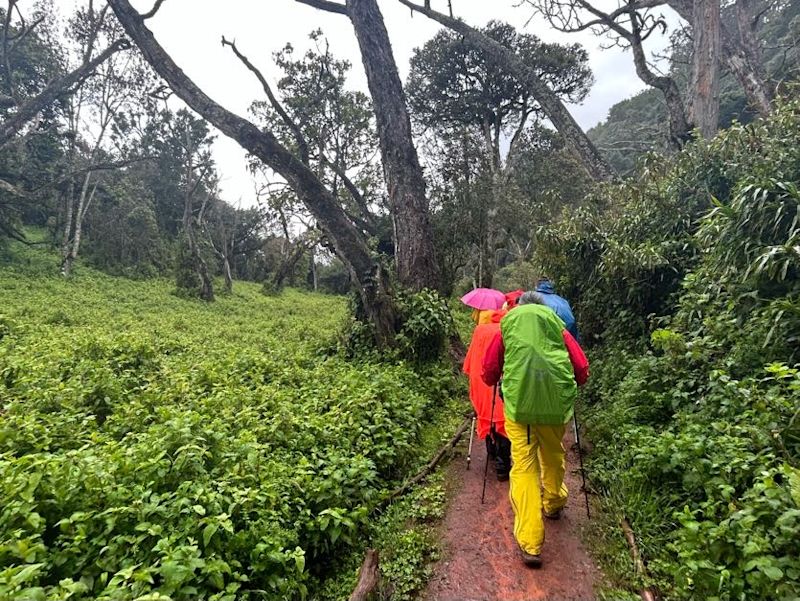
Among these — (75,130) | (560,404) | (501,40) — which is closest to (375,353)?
(560,404)

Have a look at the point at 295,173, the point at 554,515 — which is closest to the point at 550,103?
the point at 295,173

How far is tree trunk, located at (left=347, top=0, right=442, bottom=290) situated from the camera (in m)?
9.11

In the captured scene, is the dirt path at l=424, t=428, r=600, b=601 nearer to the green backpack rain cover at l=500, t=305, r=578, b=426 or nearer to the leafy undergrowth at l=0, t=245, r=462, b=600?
the leafy undergrowth at l=0, t=245, r=462, b=600

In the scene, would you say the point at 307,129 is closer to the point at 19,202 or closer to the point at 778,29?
the point at 19,202

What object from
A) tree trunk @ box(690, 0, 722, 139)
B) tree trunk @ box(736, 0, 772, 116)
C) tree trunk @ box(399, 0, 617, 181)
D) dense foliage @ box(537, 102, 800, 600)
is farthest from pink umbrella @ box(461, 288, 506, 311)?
tree trunk @ box(736, 0, 772, 116)

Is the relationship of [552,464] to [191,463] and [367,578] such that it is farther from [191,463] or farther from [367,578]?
[191,463]

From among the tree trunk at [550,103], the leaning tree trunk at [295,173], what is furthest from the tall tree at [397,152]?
the tree trunk at [550,103]

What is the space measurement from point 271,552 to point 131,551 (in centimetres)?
78

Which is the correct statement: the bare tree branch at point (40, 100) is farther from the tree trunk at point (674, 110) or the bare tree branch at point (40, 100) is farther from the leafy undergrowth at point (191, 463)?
the tree trunk at point (674, 110)

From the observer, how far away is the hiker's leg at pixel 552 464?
3593 millimetres

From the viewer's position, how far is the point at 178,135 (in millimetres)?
27641

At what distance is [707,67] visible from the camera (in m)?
9.19

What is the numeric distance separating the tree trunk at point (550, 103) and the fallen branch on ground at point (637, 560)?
824 cm

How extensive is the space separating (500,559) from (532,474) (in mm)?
719
